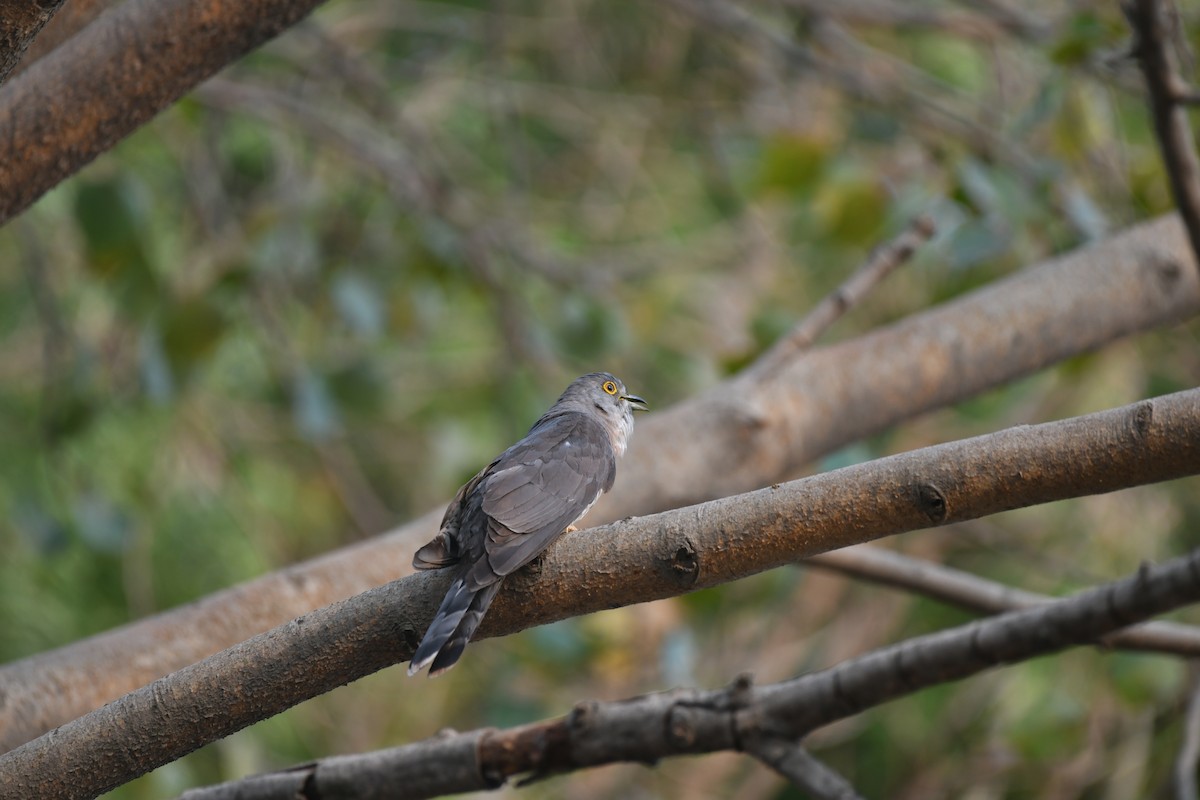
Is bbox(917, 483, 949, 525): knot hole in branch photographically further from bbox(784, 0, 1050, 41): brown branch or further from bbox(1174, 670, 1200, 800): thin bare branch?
bbox(784, 0, 1050, 41): brown branch

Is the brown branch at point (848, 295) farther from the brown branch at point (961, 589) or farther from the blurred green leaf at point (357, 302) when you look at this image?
the blurred green leaf at point (357, 302)

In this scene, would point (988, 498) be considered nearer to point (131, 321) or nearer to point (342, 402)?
point (342, 402)

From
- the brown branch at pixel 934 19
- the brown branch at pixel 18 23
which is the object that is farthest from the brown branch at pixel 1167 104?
the brown branch at pixel 18 23

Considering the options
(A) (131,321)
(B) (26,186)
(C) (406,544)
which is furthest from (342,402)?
(B) (26,186)

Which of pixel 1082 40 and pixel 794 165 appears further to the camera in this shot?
pixel 794 165

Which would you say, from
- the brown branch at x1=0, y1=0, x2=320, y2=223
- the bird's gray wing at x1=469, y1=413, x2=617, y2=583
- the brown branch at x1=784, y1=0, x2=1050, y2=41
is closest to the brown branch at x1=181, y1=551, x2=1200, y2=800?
the bird's gray wing at x1=469, y1=413, x2=617, y2=583

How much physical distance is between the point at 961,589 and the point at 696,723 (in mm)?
930

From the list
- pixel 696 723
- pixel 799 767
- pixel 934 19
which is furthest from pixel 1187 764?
pixel 934 19

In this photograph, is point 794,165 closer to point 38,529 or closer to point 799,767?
point 799,767

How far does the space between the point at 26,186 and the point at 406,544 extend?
1.10m

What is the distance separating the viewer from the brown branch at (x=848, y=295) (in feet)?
11.1

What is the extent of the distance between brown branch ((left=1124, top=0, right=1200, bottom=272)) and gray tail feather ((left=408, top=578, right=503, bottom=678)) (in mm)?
1864

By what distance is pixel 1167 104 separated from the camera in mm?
2812

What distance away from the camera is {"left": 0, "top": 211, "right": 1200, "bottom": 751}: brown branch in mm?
3176
